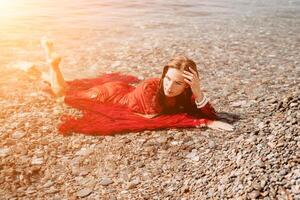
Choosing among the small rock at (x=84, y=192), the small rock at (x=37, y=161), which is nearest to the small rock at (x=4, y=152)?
the small rock at (x=37, y=161)

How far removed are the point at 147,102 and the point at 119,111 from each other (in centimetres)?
87

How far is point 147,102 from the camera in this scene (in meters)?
10.7

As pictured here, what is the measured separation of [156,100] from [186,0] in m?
34.3

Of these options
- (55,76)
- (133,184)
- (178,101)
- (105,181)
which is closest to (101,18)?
(55,76)

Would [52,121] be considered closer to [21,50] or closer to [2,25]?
[21,50]

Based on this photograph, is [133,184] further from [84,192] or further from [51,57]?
[51,57]

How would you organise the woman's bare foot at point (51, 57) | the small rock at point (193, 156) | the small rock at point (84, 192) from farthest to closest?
the woman's bare foot at point (51, 57) < the small rock at point (193, 156) < the small rock at point (84, 192)

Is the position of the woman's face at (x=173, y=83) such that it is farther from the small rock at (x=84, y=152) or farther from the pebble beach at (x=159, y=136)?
the small rock at (x=84, y=152)

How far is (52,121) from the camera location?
35.0 ft

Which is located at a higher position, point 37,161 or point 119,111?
point 119,111

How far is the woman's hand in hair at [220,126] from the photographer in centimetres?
996

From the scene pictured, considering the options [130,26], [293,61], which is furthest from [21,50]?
[293,61]

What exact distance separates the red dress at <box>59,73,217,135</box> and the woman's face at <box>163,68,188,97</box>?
447 mm

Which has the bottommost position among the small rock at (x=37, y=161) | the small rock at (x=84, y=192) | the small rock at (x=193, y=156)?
the small rock at (x=84, y=192)
